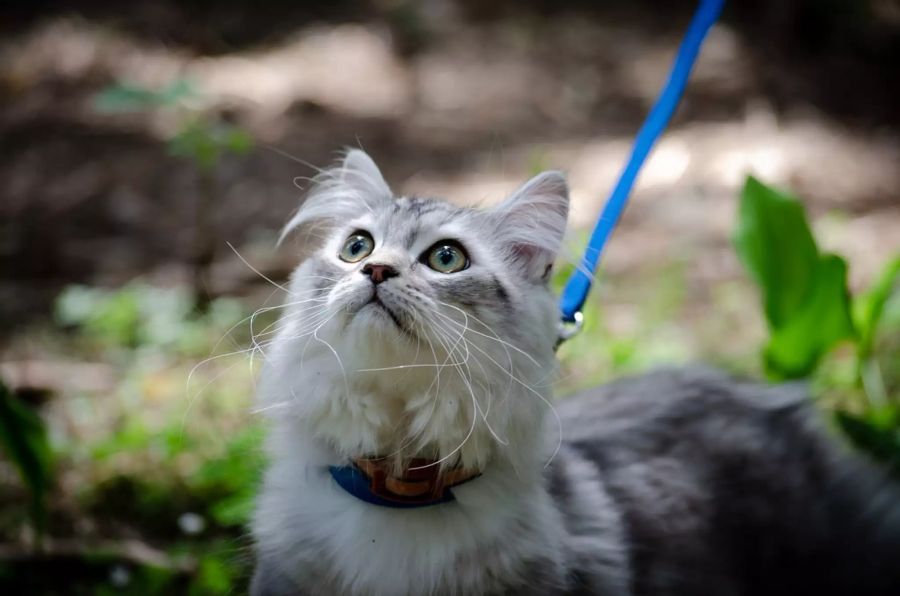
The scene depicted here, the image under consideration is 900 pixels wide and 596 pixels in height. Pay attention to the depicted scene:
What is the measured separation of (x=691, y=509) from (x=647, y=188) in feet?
11.4

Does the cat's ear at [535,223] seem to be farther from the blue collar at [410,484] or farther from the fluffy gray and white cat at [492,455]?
the blue collar at [410,484]

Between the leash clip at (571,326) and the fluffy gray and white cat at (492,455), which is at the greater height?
the leash clip at (571,326)

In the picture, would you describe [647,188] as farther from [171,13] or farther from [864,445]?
[171,13]

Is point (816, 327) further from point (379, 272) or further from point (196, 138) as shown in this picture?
point (196, 138)

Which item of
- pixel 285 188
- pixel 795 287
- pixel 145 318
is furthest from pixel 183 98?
pixel 795 287

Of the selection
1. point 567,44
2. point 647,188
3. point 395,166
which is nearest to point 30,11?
point 395,166

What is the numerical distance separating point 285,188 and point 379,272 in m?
3.81

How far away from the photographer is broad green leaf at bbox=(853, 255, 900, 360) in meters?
2.99

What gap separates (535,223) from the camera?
80.9 inches

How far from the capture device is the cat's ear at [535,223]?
203 centimetres

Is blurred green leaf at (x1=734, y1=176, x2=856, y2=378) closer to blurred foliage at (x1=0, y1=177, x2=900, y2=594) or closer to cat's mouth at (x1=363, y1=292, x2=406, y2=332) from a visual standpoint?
blurred foliage at (x1=0, y1=177, x2=900, y2=594)

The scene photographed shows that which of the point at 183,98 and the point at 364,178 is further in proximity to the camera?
the point at 183,98

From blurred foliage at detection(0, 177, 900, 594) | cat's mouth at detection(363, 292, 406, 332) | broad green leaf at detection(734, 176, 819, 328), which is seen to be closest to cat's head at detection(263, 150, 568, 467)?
cat's mouth at detection(363, 292, 406, 332)

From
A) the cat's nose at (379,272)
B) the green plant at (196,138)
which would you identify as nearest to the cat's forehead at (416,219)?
the cat's nose at (379,272)
